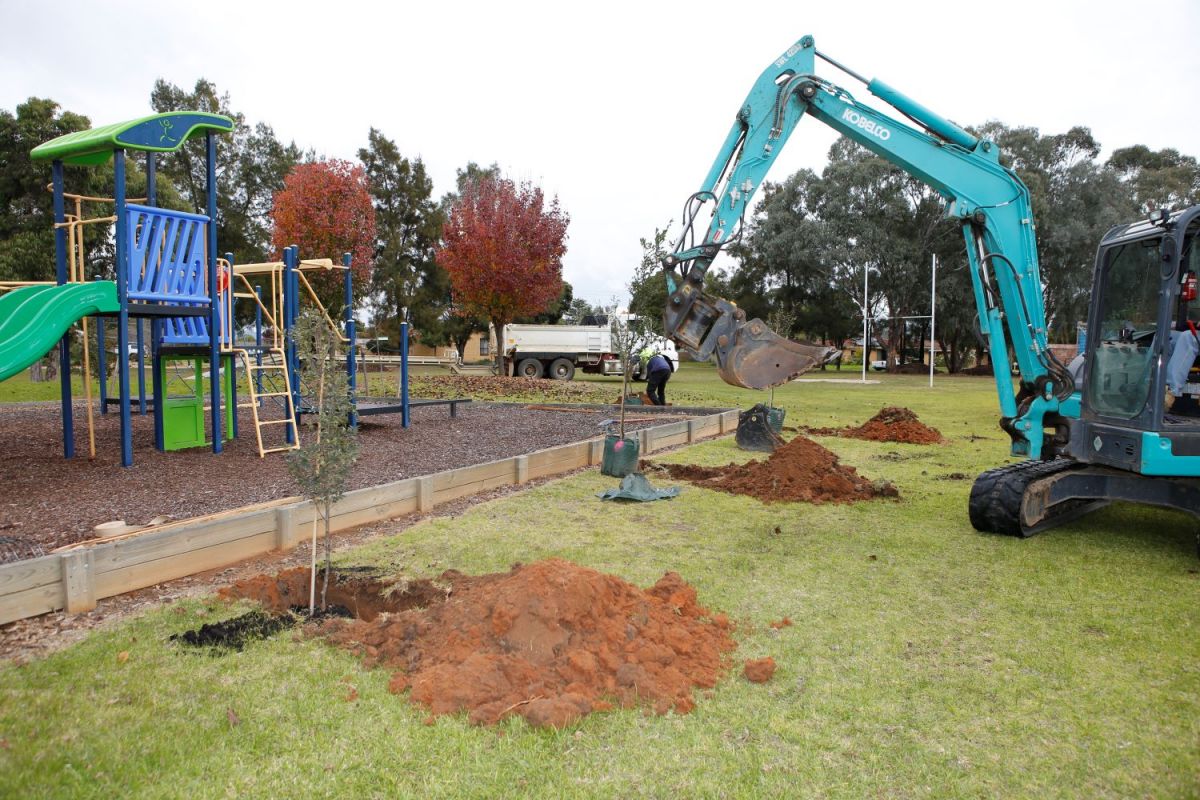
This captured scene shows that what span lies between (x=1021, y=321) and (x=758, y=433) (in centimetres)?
469

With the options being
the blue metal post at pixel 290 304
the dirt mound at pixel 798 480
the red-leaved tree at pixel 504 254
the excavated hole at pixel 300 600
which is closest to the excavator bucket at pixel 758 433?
the dirt mound at pixel 798 480

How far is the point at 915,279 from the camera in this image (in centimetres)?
3775

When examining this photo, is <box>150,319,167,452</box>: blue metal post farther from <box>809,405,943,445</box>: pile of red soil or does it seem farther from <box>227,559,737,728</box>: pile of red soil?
<box>809,405,943,445</box>: pile of red soil

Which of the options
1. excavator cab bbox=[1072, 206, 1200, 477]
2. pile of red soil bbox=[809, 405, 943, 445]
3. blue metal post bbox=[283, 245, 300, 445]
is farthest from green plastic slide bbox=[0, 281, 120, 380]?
pile of red soil bbox=[809, 405, 943, 445]

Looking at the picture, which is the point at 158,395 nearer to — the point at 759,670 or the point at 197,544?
the point at 197,544

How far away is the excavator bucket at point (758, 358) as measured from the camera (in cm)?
776

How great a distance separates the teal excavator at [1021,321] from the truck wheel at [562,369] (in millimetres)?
19139

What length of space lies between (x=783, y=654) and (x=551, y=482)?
483 centimetres

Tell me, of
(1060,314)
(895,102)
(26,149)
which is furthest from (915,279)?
(26,149)

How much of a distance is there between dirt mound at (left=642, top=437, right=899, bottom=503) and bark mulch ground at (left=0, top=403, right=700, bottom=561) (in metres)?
2.80

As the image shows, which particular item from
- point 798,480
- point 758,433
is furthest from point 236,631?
point 758,433

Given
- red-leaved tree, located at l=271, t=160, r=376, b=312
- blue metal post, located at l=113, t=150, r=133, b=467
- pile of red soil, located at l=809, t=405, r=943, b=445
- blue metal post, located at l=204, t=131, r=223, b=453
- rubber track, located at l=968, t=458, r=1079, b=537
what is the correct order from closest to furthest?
rubber track, located at l=968, t=458, r=1079, b=537
blue metal post, located at l=113, t=150, r=133, b=467
blue metal post, located at l=204, t=131, r=223, b=453
pile of red soil, located at l=809, t=405, r=943, b=445
red-leaved tree, located at l=271, t=160, r=376, b=312

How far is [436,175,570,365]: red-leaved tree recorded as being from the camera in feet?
83.6

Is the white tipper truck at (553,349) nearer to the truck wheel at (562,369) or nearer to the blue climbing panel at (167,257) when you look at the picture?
the truck wheel at (562,369)
